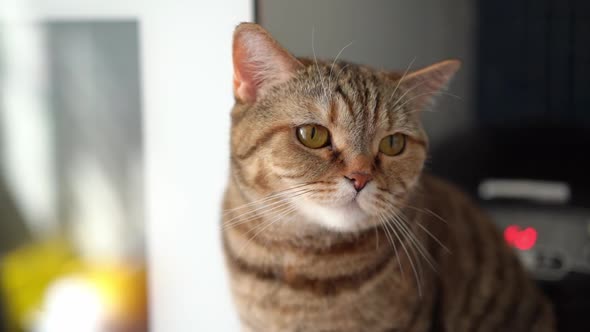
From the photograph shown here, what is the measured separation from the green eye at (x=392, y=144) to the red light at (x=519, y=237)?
1.45ft

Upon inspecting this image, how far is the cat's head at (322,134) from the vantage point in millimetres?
941

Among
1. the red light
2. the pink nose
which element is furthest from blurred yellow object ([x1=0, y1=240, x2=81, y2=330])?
the red light

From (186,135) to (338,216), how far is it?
0.36 metres

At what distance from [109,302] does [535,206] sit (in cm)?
94

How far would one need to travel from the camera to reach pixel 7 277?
1.52 meters

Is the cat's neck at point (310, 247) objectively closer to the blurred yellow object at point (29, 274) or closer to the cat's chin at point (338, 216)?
the cat's chin at point (338, 216)

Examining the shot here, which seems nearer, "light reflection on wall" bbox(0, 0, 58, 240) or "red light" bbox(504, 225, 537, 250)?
"red light" bbox(504, 225, 537, 250)

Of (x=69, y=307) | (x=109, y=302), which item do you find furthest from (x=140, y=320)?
(x=69, y=307)

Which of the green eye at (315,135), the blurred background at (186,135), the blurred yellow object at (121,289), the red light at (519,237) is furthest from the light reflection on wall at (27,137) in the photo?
the red light at (519,237)

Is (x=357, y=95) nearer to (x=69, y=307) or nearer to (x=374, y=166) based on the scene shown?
(x=374, y=166)

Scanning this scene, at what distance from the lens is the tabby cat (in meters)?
0.95

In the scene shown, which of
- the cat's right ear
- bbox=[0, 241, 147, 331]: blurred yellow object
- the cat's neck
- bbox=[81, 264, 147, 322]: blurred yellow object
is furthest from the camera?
bbox=[0, 241, 147, 331]: blurred yellow object

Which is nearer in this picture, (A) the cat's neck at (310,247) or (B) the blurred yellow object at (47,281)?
(A) the cat's neck at (310,247)

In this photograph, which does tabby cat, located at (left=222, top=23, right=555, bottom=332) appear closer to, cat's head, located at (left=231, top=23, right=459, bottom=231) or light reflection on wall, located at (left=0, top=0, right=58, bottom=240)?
cat's head, located at (left=231, top=23, right=459, bottom=231)
